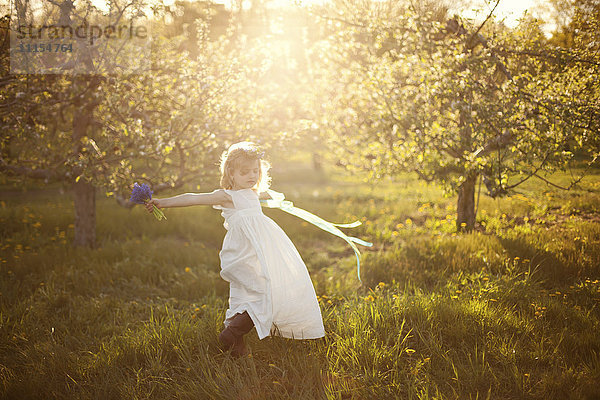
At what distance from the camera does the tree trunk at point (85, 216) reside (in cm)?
707

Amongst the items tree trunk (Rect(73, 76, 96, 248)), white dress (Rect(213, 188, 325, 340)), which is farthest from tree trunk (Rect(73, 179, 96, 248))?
white dress (Rect(213, 188, 325, 340))

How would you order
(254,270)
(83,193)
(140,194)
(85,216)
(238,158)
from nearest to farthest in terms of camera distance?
(140,194) → (254,270) → (238,158) → (83,193) → (85,216)

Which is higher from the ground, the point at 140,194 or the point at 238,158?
the point at 238,158

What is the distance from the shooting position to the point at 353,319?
3670mm

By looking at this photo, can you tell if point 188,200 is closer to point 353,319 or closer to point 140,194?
point 140,194

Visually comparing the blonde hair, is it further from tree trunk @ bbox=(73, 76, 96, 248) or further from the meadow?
tree trunk @ bbox=(73, 76, 96, 248)

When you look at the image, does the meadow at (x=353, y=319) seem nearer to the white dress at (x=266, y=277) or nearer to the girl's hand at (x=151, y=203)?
the white dress at (x=266, y=277)

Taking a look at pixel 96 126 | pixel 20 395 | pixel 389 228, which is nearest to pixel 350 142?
pixel 389 228

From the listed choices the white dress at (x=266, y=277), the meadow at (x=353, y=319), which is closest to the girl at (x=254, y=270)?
the white dress at (x=266, y=277)

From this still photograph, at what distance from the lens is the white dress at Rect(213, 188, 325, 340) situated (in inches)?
134

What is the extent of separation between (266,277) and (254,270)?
17 cm

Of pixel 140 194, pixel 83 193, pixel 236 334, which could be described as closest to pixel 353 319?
pixel 236 334

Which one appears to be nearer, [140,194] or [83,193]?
[140,194]

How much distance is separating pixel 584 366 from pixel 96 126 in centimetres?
763
